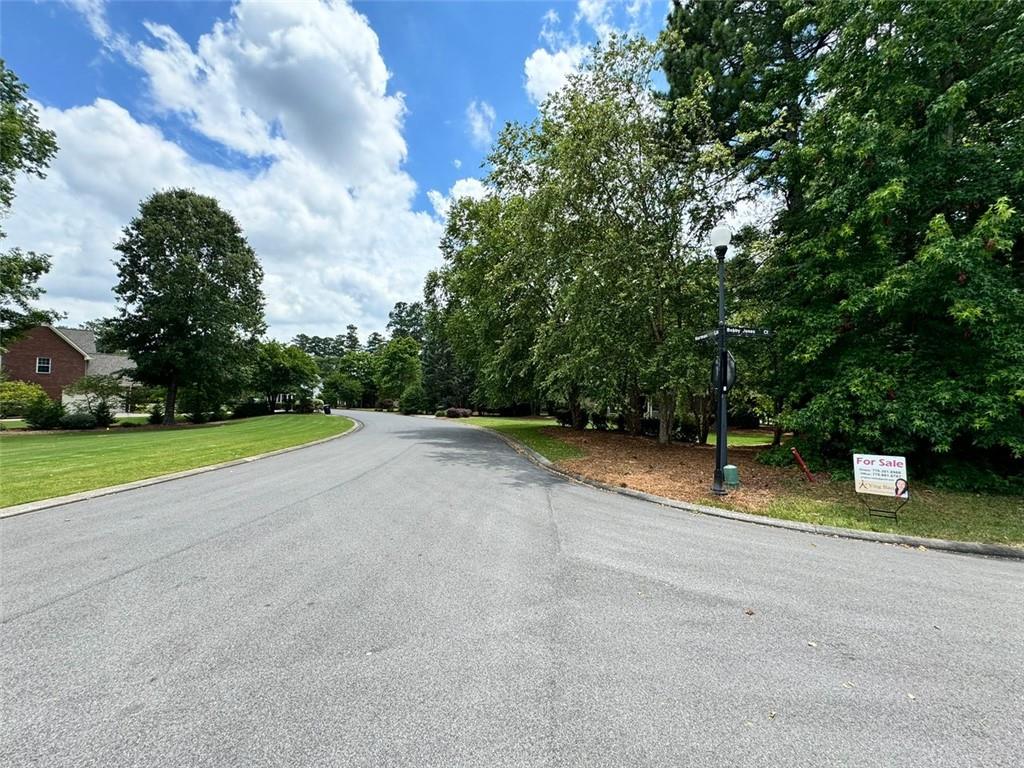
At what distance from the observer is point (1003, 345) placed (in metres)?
6.58

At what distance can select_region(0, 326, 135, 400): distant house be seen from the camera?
3247cm

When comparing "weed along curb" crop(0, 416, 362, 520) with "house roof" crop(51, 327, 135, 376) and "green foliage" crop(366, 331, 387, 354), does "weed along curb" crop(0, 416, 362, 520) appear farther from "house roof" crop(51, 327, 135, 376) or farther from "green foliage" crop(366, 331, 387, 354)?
"green foliage" crop(366, 331, 387, 354)

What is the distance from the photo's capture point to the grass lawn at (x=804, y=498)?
6.01 meters

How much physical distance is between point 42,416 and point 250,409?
13.5 metres

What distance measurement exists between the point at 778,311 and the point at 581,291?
16.2 ft

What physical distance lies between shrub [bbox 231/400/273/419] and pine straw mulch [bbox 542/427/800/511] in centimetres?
3249

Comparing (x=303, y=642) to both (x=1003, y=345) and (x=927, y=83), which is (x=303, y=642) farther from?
(x=927, y=83)

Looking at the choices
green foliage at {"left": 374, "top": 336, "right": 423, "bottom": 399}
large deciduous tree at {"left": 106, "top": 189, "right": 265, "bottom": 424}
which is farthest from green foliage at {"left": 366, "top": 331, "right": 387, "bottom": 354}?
large deciduous tree at {"left": 106, "top": 189, "right": 265, "bottom": 424}

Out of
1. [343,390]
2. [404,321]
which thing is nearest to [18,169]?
[343,390]

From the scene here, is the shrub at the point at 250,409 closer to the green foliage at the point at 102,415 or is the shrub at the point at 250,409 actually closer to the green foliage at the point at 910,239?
the green foliage at the point at 102,415

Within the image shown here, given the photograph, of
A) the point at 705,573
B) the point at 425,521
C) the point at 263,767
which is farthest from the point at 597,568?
the point at 263,767

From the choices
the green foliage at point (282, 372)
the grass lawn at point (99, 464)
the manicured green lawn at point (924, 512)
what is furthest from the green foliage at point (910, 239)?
the green foliage at point (282, 372)

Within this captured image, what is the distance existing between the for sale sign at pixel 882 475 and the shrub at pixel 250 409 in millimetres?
39095

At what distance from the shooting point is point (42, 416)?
2370 cm
